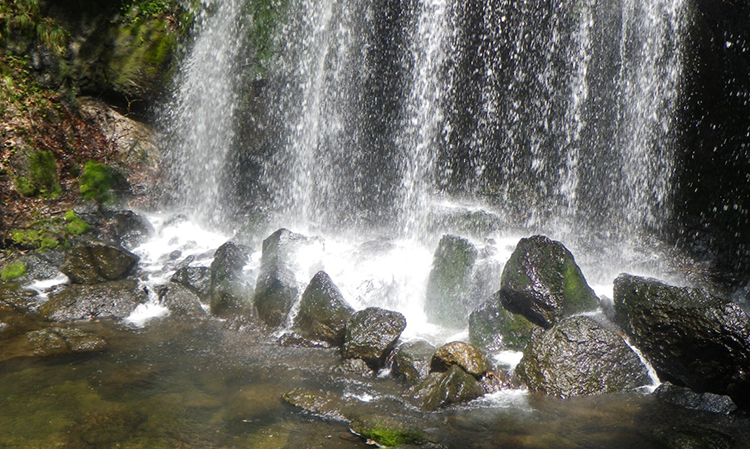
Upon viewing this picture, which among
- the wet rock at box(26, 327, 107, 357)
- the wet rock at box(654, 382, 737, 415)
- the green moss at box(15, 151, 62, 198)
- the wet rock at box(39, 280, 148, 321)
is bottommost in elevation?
the wet rock at box(26, 327, 107, 357)

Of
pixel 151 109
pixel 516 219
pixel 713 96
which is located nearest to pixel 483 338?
pixel 516 219

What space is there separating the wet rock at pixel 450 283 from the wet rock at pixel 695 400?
2.56 meters

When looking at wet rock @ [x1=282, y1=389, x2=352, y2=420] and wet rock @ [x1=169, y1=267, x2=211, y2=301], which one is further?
wet rock @ [x1=169, y1=267, x2=211, y2=301]

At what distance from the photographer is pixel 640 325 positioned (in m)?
5.52

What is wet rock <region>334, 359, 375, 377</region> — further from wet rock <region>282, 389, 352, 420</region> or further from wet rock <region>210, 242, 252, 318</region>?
wet rock <region>210, 242, 252, 318</region>

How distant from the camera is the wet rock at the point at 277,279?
6965mm

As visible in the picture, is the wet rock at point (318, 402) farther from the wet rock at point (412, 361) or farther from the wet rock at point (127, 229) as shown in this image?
the wet rock at point (127, 229)

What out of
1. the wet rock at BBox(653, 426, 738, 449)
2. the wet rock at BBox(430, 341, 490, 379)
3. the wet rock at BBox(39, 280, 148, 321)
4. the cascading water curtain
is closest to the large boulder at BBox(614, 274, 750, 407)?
the wet rock at BBox(653, 426, 738, 449)

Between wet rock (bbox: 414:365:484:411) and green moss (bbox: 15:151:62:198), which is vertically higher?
green moss (bbox: 15:151:62:198)

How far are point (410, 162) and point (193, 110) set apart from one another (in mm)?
4974

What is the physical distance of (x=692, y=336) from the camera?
16.4 ft

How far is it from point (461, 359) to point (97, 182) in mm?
8049

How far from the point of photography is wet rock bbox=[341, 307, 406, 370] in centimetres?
570

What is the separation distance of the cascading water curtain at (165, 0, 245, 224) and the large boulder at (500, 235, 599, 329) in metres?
6.61
